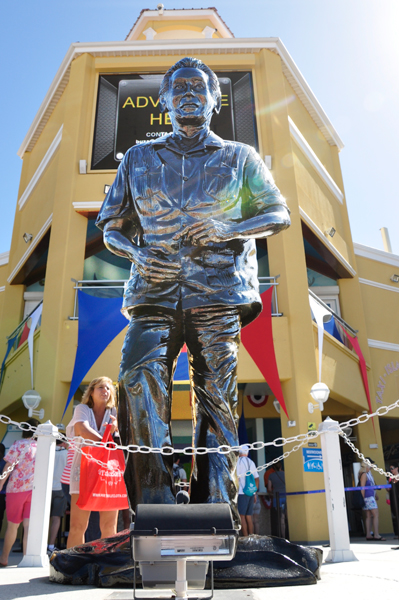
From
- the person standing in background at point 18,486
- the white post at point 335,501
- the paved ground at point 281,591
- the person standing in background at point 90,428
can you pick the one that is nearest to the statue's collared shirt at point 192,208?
the paved ground at point 281,591

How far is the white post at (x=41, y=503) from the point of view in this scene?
355 centimetres

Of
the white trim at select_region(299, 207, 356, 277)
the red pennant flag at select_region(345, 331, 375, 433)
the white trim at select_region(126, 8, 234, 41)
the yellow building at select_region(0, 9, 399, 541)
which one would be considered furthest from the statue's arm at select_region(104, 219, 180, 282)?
the white trim at select_region(126, 8, 234, 41)

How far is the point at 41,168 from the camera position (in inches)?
569

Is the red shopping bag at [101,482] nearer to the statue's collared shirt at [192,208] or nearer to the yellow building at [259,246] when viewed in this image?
the statue's collared shirt at [192,208]

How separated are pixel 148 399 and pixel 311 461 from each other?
833 cm

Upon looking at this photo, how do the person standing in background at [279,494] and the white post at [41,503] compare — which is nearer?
the white post at [41,503]

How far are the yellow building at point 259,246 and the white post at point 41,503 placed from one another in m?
6.14

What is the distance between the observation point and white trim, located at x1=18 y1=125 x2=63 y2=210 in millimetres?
13312

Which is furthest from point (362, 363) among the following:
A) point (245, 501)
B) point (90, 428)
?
point (90, 428)

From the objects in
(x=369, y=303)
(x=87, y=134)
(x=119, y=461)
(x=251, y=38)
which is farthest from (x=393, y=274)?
(x=119, y=461)

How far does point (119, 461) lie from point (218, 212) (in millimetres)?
1986

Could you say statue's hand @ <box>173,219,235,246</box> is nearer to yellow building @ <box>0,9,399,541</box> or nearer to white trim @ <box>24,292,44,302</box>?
yellow building @ <box>0,9,399,541</box>

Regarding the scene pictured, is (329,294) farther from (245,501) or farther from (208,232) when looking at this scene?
(208,232)

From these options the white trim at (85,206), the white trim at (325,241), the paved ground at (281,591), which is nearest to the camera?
the paved ground at (281,591)
